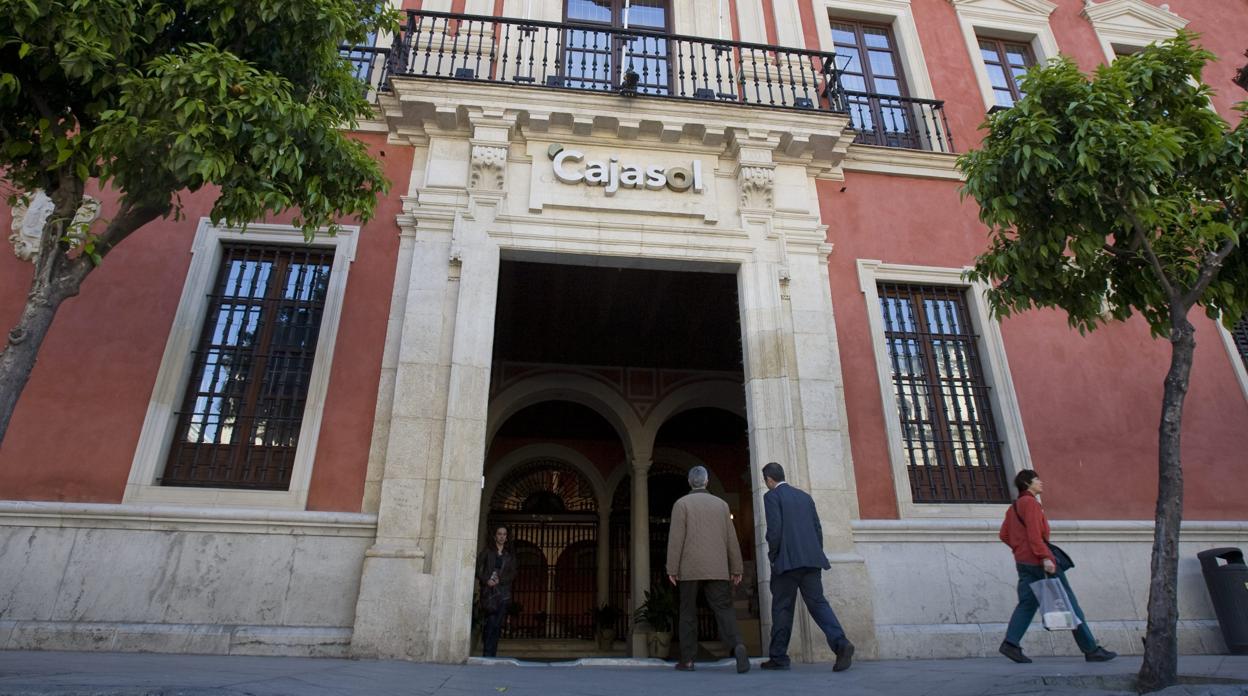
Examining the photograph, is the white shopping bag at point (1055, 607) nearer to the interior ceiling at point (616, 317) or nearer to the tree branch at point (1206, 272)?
the tree branch at point (1206, 272)

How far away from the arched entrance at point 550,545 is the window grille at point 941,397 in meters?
7.32

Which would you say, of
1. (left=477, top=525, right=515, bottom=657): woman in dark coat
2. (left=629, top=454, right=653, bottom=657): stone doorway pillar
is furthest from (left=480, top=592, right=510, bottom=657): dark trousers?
(left=629, top=454, right=653, bottom=657): stone doorway pillar

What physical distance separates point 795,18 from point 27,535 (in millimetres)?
9890

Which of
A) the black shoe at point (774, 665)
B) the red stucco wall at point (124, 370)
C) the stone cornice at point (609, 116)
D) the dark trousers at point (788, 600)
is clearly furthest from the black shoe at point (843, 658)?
the stone cornice at point (609, 116)

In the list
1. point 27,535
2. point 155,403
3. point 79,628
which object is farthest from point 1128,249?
point 27,535

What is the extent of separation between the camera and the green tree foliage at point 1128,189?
4.70 meters

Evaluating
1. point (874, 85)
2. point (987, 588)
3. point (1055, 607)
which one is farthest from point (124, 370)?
point (874, 85)

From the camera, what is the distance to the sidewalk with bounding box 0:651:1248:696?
3.17 metres

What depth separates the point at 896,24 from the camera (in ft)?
32.6

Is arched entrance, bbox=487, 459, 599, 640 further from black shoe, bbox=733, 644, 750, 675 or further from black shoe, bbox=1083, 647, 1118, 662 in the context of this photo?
black shoe, bbox=1083, 647, 1118, 662

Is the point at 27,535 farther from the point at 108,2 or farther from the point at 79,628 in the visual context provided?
the point at 108,2

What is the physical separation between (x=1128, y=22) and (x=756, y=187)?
294 inches

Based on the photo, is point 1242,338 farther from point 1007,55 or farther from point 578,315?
point 578,315

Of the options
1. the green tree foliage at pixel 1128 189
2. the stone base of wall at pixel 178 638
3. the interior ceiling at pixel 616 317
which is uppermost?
the interior ceiling at pixel 616 317
